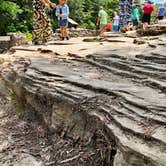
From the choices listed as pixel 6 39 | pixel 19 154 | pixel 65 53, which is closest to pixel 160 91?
pixel 19 154

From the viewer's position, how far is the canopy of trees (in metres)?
22.5

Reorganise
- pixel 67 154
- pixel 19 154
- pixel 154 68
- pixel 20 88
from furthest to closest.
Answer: pixel 20 88 → pixel 154 68 → pixel 19 154 → pixel 67 154

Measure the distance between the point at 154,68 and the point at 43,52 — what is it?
3.89 meters

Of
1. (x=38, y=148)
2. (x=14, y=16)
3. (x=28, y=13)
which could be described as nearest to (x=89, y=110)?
(x=38, y=148)

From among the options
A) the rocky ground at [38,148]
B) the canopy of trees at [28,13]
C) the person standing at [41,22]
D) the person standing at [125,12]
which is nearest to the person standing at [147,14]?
the person standing at [125,12]

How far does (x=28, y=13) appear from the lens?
1008 inches

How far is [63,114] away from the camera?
249 inches

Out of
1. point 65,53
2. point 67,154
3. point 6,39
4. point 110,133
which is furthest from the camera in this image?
point 6,39

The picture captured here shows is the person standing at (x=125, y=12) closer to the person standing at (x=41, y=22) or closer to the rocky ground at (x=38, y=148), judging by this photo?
the person standing at (x=41, y=22)

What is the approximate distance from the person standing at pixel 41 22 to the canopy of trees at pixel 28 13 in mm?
9909

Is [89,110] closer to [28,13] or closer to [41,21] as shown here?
[41,21]

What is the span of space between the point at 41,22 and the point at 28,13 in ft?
44.7

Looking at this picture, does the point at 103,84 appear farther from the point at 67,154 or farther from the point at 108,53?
the point at 108,53

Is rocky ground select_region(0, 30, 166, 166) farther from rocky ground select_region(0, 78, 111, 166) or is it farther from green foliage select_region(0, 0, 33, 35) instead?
green foliage select_region(0, 0, 33, 35)
